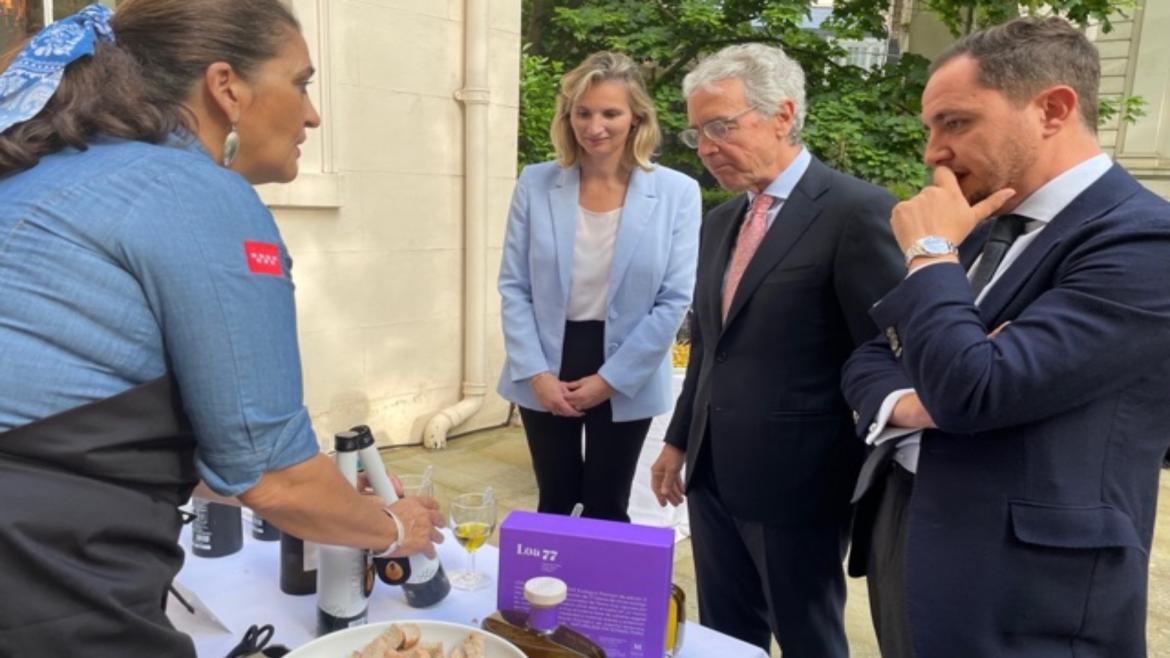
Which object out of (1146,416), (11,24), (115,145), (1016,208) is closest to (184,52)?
(115,145)

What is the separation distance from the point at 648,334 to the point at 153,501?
1727mm

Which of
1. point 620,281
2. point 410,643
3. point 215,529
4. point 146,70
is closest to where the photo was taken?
point 146,70

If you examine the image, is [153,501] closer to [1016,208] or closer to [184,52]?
[184,52]

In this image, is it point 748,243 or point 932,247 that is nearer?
point 932,247

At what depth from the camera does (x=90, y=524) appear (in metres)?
0.91

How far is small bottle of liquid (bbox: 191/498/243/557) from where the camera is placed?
162 cm

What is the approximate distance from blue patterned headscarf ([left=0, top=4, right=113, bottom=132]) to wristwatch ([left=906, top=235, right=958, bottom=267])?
1.25m

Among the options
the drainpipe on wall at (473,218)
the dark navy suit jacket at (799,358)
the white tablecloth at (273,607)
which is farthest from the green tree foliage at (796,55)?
the white tablecloth at (273,607)

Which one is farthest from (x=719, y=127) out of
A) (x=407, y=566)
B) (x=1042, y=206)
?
(x=407, y=566)

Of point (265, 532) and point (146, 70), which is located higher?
point (146, 70)

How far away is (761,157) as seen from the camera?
6.41ft

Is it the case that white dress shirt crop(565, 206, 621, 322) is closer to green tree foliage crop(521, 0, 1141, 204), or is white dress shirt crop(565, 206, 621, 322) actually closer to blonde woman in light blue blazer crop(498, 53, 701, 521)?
blonde woman in light blue blazer crop(498, 53, 701, 521)

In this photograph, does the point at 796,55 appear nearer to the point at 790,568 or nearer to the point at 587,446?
the point at 587,446

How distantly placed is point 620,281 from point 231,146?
61.5 inches
